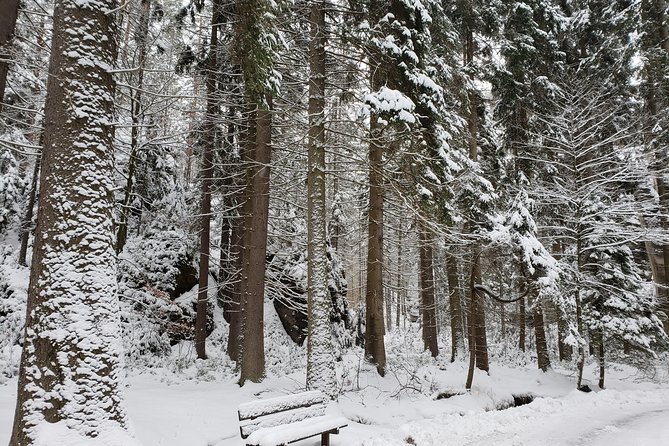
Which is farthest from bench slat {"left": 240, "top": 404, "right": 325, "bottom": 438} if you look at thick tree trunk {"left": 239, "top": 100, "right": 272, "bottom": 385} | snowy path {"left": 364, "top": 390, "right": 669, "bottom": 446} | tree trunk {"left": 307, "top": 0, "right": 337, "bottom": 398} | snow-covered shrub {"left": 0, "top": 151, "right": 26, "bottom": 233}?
snow-covered shrub {"left": 0, "top": 151, "right": 26, "bottom": 233}

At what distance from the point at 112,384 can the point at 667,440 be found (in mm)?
8583

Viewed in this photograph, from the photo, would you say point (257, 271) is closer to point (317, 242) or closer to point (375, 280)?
point (317, 242)

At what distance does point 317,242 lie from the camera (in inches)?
334

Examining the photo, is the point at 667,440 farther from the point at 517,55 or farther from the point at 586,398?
the point at 517,55

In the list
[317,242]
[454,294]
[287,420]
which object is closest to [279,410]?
[287,420]

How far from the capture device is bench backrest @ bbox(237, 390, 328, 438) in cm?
558

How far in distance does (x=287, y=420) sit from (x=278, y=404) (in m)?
0.27

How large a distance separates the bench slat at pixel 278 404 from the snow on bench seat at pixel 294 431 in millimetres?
359

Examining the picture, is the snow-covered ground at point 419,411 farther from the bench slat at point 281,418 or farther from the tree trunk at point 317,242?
the tree trunk at point 317,242

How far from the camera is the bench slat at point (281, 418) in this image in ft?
17.9

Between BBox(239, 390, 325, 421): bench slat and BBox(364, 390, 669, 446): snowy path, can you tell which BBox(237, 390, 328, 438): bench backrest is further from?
BBox(364, 390, 669, 446): snowy path

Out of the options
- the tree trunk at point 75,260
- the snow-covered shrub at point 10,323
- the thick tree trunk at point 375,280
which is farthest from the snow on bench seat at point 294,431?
the snow-covered shrub at point 10,323

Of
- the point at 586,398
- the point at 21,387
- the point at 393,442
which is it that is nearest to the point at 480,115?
the point at 586,398

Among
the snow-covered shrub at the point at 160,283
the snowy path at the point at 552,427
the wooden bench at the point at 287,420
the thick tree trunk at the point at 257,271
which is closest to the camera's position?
the wooden bench at the point at 287,420
